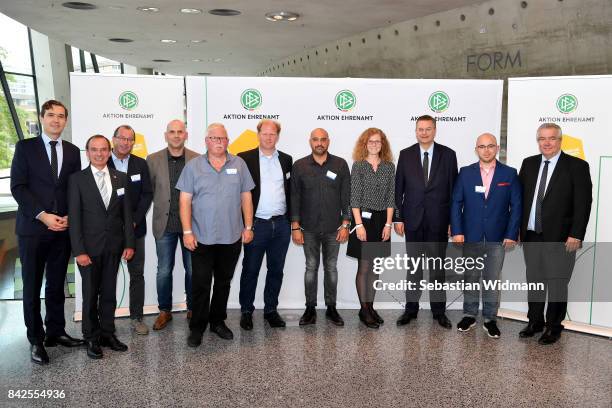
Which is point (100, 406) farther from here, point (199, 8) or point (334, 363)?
point (199, 8)

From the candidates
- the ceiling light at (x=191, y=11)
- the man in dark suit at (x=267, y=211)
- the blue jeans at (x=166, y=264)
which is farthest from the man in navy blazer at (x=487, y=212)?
the ceiling light at (x=191, y=11)

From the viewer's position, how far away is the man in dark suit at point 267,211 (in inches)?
156

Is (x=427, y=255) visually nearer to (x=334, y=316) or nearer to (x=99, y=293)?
(x=334, y=316)

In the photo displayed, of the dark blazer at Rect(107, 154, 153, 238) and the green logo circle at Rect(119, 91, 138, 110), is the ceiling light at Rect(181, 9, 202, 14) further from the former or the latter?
the dark blazer at Rect(107, 154, 153, 238)

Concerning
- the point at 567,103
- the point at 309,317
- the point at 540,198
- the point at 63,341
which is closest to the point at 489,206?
the point at 540,198

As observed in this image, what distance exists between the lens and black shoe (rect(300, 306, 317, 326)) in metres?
4.20

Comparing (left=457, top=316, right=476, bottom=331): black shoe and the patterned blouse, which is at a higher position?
the patterned blouse

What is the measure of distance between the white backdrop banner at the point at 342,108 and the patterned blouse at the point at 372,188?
0.52 meters

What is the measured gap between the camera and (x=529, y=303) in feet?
13.5

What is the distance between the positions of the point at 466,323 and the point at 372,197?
1339 millimetres

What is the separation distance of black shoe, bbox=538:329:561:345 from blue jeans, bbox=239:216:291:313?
215 centimetres

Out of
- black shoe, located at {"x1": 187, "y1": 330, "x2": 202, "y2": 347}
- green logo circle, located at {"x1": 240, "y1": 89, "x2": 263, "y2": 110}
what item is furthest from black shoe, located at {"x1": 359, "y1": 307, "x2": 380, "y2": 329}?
green logo circle, located at {"x1": 240, "y1": 89, "x2": 263, "y2": 110}

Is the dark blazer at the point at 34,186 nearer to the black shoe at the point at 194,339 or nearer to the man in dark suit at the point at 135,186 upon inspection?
the man in dark suit at the point at 135,186

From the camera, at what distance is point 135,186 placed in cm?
381
